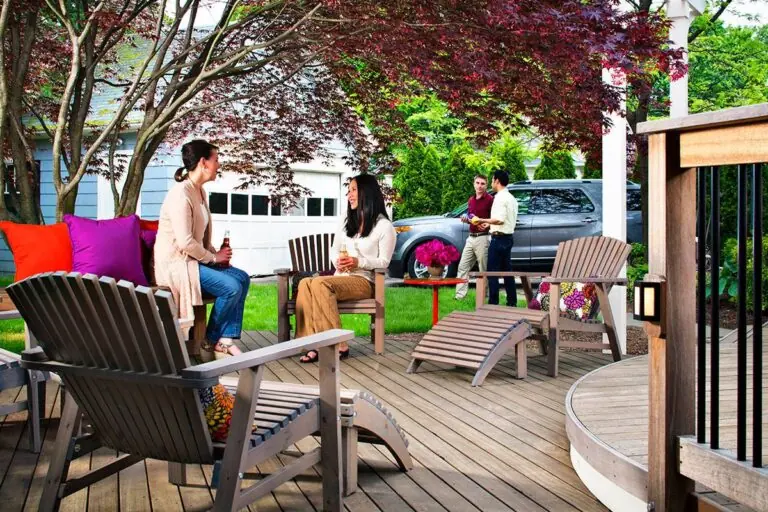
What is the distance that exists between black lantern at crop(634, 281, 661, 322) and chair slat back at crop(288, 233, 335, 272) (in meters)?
4.99

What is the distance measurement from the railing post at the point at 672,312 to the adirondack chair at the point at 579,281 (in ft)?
10.3

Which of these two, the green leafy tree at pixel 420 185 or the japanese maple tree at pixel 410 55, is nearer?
the japanese maple tree at pixel 410 55

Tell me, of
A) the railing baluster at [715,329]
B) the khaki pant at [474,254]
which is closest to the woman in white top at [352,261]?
the khaki pant at [474,254]

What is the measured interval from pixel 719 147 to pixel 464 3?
11.1ft

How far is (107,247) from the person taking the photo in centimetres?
589

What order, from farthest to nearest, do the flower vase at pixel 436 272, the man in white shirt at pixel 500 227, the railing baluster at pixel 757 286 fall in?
the man in white shirt at pixel 500 227
the flower vase at pixel 436 272
the railing baluster at pixel 757 286

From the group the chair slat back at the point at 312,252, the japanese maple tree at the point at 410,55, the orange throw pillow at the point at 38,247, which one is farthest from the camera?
the chair slat back at the point at 312,252

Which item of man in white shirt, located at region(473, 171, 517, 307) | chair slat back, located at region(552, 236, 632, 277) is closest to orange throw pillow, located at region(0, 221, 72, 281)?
chair slat back, located at region(552, 236, 632, 277)

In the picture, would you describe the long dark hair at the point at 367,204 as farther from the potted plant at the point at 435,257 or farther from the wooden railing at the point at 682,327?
the wooden railing at the point at 682,327

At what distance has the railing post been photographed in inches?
99.3

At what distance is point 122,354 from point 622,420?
2.01 meters

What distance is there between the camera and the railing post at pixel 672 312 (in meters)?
2.52

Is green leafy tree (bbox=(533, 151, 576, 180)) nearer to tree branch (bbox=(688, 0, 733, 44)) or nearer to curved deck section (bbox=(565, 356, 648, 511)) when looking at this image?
tree branch (bbox=(688, 0, 733, 44))

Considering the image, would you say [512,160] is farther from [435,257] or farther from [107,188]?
[435,257]
